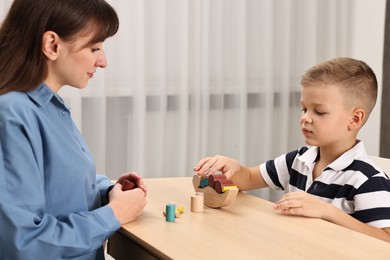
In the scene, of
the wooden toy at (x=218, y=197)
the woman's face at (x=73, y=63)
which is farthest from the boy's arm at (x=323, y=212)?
the woman's face at (x=73, y=63)

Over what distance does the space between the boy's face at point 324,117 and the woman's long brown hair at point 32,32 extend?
781 mm

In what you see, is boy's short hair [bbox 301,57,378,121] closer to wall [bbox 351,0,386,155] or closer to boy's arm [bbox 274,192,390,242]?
boy's arm [bbox 274,192,390,242]

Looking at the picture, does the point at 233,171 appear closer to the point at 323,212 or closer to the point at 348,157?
the point at 348,157

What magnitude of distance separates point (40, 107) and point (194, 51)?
1993 millimetres

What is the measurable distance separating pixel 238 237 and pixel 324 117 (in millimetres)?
662

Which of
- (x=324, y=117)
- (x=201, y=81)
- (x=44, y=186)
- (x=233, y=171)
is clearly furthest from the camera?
(x=201, y=81)

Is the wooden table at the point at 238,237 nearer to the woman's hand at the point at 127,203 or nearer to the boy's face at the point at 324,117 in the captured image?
the woman's hand at the point at 127,203

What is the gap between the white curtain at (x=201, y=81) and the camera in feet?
10.8

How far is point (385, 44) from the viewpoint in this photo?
3883 mm

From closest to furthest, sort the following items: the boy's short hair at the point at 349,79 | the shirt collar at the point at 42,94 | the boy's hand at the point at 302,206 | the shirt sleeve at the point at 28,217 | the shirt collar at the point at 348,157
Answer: the shirt sleeve at the point at 28,217
the shirt collar at the point at 42,94
the boy's hand at the point at 302,206
the shirt collar at the point at 348,157
the boy's short hair at the point at 349,79

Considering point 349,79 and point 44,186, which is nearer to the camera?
point 44,186

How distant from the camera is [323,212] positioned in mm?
1768

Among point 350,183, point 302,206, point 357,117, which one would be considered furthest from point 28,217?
point 357,117

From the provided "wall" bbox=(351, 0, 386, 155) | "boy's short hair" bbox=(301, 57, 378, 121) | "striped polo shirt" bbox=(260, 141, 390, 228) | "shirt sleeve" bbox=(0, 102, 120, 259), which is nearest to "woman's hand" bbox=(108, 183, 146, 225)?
"shirt sleeve" bbox=(0, 102, 120, 259)
